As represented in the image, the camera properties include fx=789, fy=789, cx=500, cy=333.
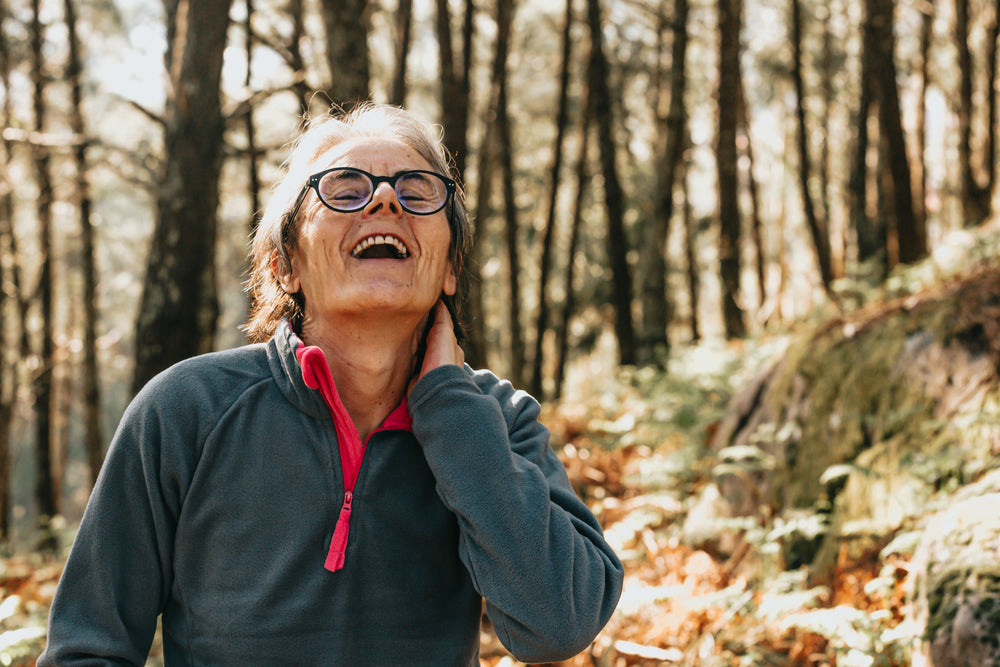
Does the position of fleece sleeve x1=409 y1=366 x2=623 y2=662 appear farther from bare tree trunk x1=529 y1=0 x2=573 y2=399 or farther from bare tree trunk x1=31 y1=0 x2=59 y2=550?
bare tree trunk x1=529 y1=0 x2=573 y2=399

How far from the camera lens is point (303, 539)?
1866mm

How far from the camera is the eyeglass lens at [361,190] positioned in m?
2.06

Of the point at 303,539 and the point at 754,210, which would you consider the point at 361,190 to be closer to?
the point at 303,539

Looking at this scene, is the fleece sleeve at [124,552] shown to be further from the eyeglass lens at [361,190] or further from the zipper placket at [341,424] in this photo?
the eyeglass lens at [361,190]

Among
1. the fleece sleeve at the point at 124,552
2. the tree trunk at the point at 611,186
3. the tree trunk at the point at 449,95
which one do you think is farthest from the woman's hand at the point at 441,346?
the tree trunk at the point at 611,186

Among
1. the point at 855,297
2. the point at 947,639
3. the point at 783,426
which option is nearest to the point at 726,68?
the point at 855,297

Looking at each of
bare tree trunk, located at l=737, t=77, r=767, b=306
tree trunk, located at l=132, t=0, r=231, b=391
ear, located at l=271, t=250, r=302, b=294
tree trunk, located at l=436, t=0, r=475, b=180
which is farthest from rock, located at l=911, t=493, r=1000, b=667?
bare tree trunk, located at l=737, t=77, r=767, b=306

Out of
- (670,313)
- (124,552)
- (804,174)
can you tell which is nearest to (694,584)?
(124,552)

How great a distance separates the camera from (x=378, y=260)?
202cm

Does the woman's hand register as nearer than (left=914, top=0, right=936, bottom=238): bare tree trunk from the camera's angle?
Yes

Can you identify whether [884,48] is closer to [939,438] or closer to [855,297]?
[855,297]

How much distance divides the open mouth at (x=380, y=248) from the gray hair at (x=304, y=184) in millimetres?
221

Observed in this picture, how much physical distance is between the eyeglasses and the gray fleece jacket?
42cm

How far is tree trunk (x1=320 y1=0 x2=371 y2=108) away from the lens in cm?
581
